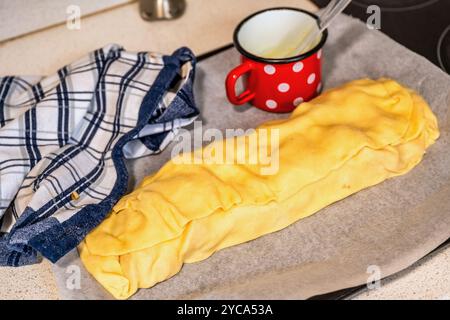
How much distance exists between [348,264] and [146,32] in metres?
0.54

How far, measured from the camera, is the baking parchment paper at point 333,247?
58 centimetres

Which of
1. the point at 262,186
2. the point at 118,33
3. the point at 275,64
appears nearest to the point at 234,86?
the point at 275,64

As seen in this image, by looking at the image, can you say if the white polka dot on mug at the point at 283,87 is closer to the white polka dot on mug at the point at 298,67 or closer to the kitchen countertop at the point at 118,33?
the white polka dot on mug at the point at 298,67

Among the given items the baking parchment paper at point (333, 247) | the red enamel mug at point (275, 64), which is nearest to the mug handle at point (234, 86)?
the red enamel mug at point (275, 64)

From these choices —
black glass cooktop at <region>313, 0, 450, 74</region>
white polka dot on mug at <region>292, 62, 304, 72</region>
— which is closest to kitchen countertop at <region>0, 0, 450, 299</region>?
black glass cooktop at <region>313, 0, 450, 74</region>

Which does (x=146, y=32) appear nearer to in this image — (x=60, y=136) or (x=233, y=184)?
(x=60, y=136)

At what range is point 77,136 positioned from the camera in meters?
0.72

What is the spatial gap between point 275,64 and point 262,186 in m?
0.18

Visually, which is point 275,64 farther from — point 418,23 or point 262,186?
point 418,23

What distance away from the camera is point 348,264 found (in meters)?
0.59

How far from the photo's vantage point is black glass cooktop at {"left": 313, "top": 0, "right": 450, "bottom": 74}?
0.83 m

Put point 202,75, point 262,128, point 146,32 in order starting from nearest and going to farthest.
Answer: point 262,128 → point 202,75 → point 146,32

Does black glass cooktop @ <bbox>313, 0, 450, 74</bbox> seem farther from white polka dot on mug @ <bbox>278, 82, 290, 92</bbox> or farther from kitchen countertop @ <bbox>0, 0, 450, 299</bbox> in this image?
white polka dot on mug @ <bbox>278, 82, 290, 92</bbox>
